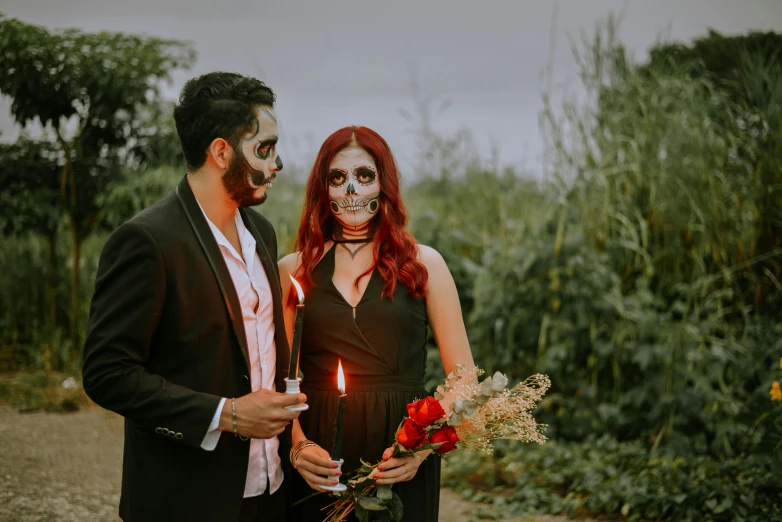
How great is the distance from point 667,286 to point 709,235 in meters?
0.46

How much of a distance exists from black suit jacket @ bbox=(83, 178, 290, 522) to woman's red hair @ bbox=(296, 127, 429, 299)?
2.04 feet

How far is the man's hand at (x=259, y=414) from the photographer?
1.91 meters

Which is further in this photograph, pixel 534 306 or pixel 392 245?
pixel 534 306

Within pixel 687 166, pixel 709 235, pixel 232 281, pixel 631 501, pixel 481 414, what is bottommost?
pixel 631 501

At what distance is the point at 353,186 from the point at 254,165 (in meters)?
0.52

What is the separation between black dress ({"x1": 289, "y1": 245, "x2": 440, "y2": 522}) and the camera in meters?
2.50

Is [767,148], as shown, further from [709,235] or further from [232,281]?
[232,281]

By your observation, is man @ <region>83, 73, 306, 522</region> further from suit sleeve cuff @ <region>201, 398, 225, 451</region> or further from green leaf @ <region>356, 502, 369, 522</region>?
green leaf @ <region>356, 502, 369, 522</region>

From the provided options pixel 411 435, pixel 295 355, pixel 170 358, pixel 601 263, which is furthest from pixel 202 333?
pixel 601 263

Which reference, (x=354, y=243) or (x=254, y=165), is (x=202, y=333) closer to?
(x=254, y=165)

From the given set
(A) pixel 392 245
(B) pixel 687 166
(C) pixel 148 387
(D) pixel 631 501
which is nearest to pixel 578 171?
(B) pixel 687 166

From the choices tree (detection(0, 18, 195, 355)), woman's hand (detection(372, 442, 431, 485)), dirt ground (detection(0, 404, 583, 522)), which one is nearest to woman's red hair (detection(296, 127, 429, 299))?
woman's hand (detection(372, 442, 431, 485))

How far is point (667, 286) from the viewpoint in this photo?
18.0 feet

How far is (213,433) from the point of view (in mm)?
1978
